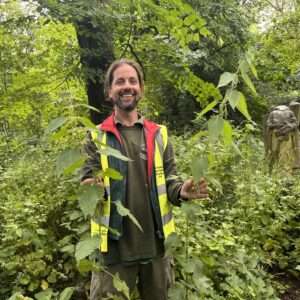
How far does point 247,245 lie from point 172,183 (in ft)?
6.69

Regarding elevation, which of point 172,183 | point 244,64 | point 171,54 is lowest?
point 172,183

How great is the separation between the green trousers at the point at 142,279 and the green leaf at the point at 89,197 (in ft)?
3.22

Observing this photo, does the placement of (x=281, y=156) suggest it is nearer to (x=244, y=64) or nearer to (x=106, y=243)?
(x=106, y=243)

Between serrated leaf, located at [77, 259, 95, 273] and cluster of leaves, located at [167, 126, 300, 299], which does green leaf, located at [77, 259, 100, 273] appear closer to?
serrated leaf, located at [77, 259, 95, 273]

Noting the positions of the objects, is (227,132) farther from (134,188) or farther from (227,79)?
(134,188)

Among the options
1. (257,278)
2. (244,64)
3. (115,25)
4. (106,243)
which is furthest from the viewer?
(115,25)

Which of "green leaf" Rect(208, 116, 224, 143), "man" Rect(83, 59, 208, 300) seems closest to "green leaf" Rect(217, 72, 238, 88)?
"green leaf" Rect(208, 116, 224, 143)

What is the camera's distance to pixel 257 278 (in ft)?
11.2

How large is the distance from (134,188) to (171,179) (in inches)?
7.6

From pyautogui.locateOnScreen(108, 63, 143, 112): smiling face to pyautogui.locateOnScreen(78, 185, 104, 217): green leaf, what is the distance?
0.94 meters

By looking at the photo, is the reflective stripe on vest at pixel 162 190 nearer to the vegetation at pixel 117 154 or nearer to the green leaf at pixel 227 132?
the vegetation at pixel 117 154

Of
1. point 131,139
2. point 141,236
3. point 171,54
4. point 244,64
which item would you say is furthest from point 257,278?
point 171,54

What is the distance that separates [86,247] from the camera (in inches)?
55.0

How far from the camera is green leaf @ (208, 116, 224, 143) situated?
130cm
